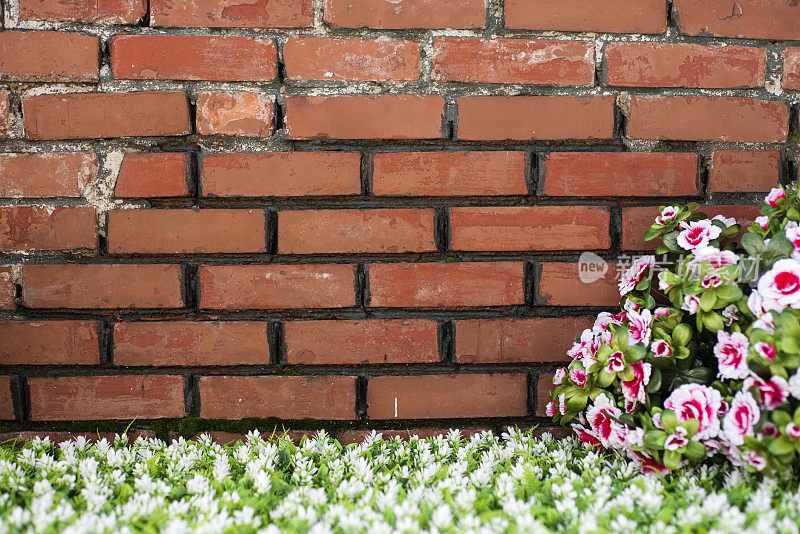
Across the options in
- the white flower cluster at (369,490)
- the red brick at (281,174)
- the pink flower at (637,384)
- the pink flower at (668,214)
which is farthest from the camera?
the red brick at (281,174)

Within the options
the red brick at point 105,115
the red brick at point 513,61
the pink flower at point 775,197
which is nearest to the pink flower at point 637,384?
the pink flower at point 775,197

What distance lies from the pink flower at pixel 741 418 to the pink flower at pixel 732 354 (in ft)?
0.11

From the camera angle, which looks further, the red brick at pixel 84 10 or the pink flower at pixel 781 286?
the red brick at pixel 84 10

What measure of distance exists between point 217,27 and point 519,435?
3.36 feet

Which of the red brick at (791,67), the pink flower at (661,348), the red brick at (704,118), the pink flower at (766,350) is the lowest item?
the pink flower at (661,348)

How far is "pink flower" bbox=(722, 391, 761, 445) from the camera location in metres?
0.76

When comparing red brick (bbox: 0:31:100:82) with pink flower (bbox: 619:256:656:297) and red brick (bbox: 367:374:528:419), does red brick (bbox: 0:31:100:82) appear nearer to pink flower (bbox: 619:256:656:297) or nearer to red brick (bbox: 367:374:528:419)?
red brick (bbox: 367:374:528:419)

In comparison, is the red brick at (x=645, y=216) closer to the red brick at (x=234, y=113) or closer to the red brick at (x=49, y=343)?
the red brick at (x=234, y=113)

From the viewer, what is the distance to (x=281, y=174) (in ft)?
3.46

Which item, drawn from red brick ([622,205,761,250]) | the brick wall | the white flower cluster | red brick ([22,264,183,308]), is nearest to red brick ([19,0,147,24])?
the brick wall

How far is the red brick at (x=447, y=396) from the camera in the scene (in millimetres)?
1093

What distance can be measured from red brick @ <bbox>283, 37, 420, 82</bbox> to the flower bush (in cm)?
59

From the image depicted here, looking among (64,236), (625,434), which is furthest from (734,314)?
(64,236)

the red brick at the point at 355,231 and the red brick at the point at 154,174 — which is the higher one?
the red brick at the point at 154,174
